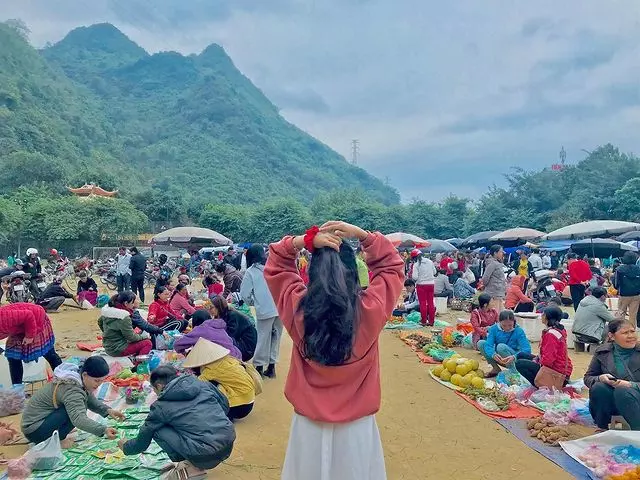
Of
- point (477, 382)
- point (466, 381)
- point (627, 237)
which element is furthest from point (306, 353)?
point (627, 237)

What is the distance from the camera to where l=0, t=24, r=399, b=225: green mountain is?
5219 cm

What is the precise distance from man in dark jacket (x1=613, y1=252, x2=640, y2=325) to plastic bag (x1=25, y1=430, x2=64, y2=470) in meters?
8.63

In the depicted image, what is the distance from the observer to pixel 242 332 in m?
6.63

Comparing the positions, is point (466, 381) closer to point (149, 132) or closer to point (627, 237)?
point (627, 237)

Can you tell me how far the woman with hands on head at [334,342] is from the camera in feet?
7.51

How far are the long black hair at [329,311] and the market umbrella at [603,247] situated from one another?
1947 centimetres

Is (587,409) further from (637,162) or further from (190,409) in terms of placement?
(637,162)

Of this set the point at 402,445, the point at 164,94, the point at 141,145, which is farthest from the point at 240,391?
the point at 164,94

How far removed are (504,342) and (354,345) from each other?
4.97m

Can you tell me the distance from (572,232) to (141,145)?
281 feet

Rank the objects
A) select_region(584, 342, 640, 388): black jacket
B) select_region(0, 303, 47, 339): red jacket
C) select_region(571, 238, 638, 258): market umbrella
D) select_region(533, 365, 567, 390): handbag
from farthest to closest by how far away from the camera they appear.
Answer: select_region(571, 238, 638, 258): market umbrella, select_region(533, 365, 567, 390): handbag, select_region(0, 303, 47, 339): red jacket, select_region(584, 342, 640, 388): black jacket

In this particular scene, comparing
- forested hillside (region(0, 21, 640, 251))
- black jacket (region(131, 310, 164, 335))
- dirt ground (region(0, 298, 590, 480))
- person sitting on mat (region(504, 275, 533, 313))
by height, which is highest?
forested hillside (region(0, 21, 640, 251))

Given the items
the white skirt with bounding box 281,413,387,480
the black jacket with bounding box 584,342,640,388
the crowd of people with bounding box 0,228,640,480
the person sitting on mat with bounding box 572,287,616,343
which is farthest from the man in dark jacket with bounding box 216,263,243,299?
the white skirt with bounding box 281,413,387,480

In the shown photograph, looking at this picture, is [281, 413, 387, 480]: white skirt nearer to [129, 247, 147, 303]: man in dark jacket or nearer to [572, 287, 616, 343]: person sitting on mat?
[572, 287, 616, 343]: person sitting on mat
